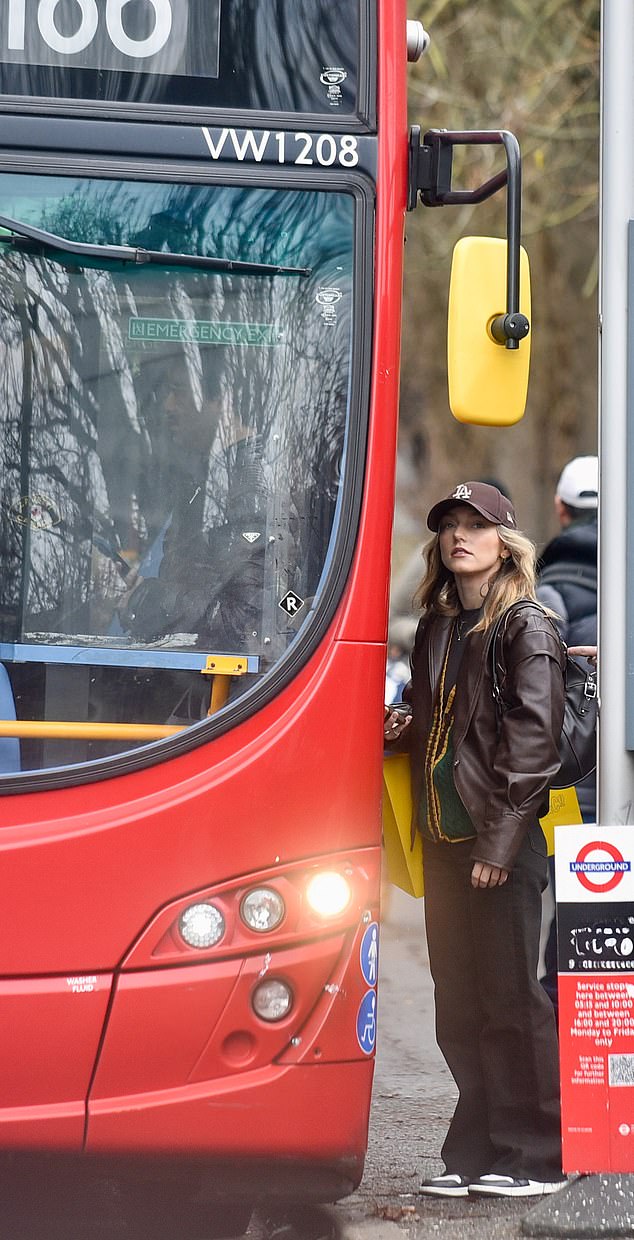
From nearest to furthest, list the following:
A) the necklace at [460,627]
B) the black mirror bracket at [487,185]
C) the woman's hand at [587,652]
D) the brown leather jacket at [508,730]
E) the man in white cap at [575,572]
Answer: the black mirror bracket at [487,185] < the brown leather jacket at [508,730] < the necklace at [460,627] < the woman's hand at [587,652] < the man in white cap at [575,572]

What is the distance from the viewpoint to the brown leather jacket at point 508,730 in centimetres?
391

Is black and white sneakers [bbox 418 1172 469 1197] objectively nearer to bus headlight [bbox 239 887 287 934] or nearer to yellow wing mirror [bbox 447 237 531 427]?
bus headlight [bbox 239 887 287 934]

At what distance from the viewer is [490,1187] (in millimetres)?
4078

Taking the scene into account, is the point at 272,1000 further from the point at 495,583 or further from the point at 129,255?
the point at 129,255

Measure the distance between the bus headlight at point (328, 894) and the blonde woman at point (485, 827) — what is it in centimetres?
58

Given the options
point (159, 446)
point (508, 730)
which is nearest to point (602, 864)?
point (508, 730)

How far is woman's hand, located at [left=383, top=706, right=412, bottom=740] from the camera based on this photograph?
4301mm

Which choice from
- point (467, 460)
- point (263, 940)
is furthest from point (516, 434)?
point (263, 940)

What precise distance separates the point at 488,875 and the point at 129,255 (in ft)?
5.74

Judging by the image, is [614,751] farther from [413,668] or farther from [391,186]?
[391,186]

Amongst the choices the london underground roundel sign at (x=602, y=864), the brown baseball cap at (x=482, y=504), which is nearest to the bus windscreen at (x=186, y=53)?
the brown baseball cap at (x=482, y=504)

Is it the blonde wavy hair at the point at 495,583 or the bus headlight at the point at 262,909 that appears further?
the blonde wavy hair at the point at 495,583

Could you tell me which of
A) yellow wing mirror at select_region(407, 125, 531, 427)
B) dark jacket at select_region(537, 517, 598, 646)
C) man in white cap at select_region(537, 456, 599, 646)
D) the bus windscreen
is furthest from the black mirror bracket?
dark jacket at select_region(537, 517, 598, 646)

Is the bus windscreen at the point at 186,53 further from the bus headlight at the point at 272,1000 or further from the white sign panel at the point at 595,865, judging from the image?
the bus headlight at the point at 272,1000
